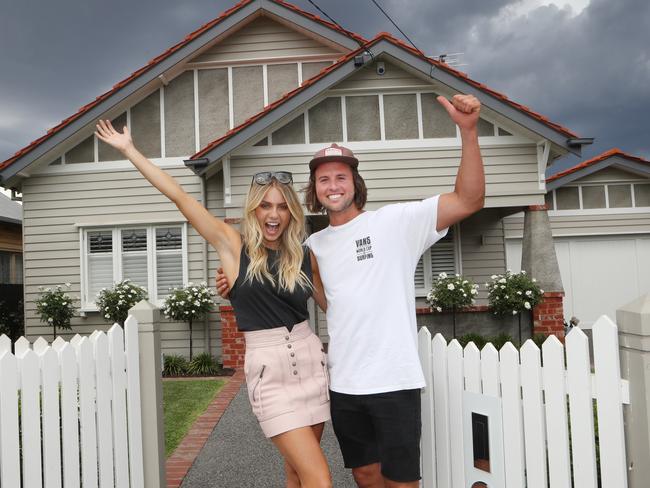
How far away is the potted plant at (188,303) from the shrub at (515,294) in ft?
16.4

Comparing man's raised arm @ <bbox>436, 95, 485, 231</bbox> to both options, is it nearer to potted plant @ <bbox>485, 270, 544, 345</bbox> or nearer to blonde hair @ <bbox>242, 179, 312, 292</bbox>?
blonde hair @ <bbox>242, 179, 312, 292</bbox>

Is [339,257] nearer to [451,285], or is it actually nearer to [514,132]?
[451,285]

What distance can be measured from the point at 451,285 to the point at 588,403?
6.72 meters

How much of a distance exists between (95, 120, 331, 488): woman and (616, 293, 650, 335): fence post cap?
4.25 feet

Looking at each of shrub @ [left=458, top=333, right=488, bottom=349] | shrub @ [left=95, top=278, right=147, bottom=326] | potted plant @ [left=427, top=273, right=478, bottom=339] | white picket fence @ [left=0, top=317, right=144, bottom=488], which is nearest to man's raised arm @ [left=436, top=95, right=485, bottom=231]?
white picket fence @ [left=0, top=317, right=144, bottom=488]

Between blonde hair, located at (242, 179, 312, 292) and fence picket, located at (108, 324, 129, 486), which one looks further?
fence picket, located at (108, 324, 129, 486)

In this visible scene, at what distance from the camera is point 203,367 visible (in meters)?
8.84

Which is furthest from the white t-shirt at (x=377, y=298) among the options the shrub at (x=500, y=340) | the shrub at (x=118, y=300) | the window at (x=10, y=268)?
the window at (x=10, y=268)

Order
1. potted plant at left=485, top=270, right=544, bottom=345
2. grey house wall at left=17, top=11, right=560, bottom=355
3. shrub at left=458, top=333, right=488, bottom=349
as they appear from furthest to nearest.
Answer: grey house wall at left=17, top=11, right=560, bottom=355 → potted plant at left=485, top=270, right=544, bottom=345 → shrub at left=458, top=333, right=488, bottom=349

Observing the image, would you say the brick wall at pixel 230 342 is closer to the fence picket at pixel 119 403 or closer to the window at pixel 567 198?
the fence picket at pixel 119 403

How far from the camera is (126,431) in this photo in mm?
3049

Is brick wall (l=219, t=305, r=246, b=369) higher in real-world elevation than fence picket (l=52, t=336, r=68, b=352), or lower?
lower

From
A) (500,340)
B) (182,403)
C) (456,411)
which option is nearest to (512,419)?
(456,411)

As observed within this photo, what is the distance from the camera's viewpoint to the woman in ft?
7.72
